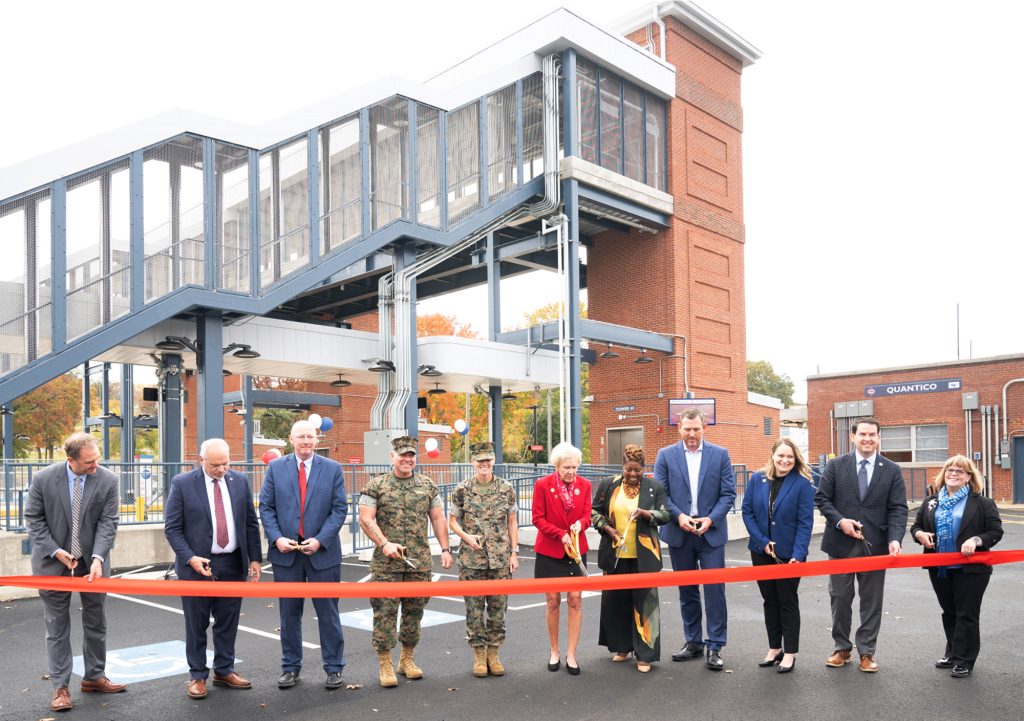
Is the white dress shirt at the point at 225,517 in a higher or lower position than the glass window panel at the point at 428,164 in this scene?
lower

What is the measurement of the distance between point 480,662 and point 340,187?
14.7 metres

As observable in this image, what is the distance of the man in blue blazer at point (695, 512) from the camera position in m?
7.46

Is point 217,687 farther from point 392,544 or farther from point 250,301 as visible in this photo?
point 250,301

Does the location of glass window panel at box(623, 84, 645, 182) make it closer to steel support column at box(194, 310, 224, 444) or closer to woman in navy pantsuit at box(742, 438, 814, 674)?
steel support column at box(194, 310, 224, 444)

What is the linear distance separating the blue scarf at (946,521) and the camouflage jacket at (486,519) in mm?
3540

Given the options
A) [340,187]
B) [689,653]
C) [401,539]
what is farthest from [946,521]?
[340,187]

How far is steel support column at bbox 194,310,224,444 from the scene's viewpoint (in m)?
17.7

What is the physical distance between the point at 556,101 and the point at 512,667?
1918 cm

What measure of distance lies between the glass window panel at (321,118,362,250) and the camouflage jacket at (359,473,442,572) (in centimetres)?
1327

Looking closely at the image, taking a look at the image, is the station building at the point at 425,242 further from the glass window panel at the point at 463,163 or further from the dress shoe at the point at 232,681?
the dress shoe at the point at 232,681

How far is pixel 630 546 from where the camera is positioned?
291 inches

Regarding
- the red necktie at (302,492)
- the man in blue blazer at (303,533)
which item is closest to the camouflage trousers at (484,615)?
the man in blue blazer at (303,533)

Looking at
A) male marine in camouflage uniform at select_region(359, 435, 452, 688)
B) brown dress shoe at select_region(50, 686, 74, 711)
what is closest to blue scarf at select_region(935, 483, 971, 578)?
male marine in camouflage uniform at select_region(359, 435, 452, 688)

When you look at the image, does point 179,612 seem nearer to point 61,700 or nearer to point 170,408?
point 61,700
